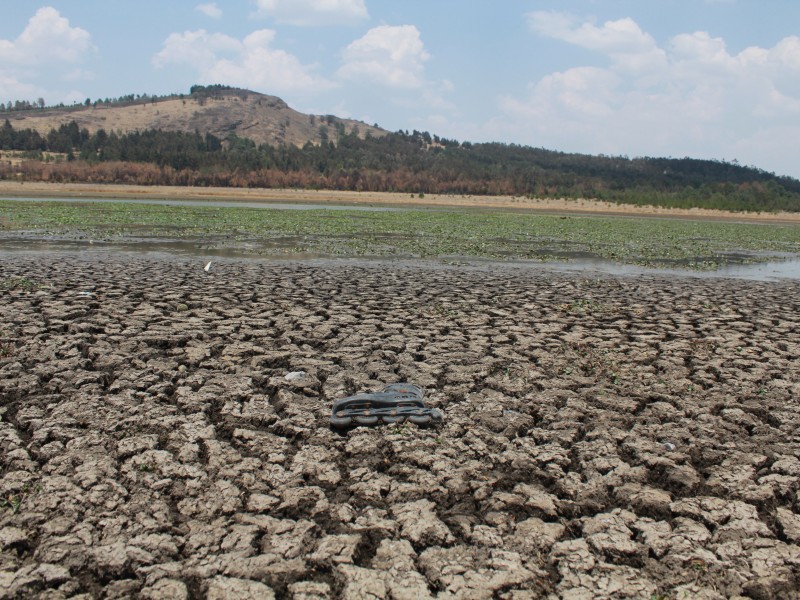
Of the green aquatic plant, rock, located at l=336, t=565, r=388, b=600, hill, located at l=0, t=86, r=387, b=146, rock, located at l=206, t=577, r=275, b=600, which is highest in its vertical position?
hill, located at l=0, t=86, r=387, b=146

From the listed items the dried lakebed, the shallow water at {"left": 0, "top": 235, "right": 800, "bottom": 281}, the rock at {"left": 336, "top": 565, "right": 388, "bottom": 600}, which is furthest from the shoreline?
the rock at {"left": 336, "top": 565, "right": 388, "bottom": 600}

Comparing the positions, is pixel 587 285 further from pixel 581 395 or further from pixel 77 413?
pixel 77 413

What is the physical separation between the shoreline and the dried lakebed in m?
61.2

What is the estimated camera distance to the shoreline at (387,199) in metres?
70.1

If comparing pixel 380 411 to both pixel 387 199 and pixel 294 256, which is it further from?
pixel 387 199

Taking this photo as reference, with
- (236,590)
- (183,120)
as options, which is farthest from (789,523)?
(183,120)

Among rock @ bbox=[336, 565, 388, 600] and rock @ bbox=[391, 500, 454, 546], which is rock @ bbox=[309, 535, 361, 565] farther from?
rock @ bbox=[391, 500, 454, 546]

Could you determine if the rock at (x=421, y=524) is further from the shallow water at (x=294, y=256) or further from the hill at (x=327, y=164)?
the hill at (x=327, y=164)

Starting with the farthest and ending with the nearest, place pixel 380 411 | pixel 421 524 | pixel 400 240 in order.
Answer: pixel 400 240
pixel 380 411
pixel 421 524

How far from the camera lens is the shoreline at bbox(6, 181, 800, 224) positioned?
70.1m

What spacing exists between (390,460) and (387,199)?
77.2 m

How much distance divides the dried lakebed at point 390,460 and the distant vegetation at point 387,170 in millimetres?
78827

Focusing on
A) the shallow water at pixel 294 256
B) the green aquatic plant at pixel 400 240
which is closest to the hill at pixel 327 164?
the green aquatic plant at pixel 400 240

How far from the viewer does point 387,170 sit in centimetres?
11425
